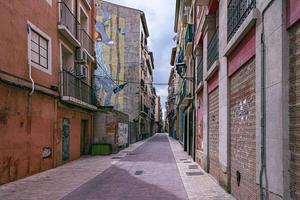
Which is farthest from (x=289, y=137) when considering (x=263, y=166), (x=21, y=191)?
(x=21, y=191)

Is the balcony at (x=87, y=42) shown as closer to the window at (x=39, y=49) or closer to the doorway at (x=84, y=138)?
the doorway at (x=84, y=138)

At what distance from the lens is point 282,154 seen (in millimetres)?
5547

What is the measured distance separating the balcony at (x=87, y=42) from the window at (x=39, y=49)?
584cm

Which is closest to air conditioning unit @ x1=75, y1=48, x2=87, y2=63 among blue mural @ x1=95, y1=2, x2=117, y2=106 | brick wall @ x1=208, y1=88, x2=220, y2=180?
brick wall @ x1=208, y1=88, x2=220, y2=180

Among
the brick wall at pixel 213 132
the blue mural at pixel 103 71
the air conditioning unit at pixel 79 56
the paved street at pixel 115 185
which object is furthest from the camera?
the blue mural at pixel 103 71

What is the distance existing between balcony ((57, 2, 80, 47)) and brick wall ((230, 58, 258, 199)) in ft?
31.7

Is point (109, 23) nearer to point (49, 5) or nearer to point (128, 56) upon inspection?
point (128, 56)

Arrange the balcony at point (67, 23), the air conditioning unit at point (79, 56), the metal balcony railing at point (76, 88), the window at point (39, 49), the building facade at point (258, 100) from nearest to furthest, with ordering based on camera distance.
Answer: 1. the building facade at point (258, 100)
2. the window at point (39, 49)
3. the balcony at point (67, 23)
4. the metal balcony railing at point (76, 88)
5. the air conditioning unit at point (79, 56)

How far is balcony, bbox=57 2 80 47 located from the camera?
17.5 metres

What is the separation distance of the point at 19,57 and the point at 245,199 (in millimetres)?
8167

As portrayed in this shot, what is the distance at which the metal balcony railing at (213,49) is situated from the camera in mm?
12555

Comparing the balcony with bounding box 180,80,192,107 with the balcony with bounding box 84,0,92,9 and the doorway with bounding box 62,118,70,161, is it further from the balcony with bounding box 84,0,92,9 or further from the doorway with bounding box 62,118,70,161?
the balcony with bounding box 84,0,92,9

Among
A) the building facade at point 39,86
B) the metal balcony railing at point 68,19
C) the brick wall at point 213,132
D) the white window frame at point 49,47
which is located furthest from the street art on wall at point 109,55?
the brick wall at point 213,132

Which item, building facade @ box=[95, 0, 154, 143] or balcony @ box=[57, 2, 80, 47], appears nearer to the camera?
balcony @ box=[57, 2, 80, 47]
